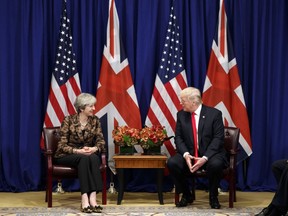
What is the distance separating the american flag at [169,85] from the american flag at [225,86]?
0.38 meters

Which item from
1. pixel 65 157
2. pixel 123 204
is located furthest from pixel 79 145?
pixel 123 204

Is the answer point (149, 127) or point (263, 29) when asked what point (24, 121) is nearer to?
point (149, 127)

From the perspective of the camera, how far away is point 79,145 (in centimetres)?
657

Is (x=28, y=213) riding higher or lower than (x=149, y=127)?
lower

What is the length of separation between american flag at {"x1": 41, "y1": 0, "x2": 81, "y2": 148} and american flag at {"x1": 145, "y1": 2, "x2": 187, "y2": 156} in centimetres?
102

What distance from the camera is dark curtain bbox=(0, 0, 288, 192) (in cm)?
737

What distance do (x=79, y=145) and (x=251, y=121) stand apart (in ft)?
7.79

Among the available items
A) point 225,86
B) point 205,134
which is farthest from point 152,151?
point 225,86

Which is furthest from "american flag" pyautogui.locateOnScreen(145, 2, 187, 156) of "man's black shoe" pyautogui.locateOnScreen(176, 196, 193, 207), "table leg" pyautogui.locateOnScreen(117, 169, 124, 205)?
"man's black shoe" pyautogui.locateOnScreen(176, 196, 193, 207)

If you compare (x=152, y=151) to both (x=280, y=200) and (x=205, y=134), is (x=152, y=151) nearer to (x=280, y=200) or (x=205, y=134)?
(x=205, y=134)

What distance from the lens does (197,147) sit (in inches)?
251

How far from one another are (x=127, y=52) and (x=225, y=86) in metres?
1.36

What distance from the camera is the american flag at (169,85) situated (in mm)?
7258

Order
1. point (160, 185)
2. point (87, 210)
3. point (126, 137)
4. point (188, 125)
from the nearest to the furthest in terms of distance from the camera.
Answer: point (87, 210)
point (188, 125)
point (160, 185)
point (126, 137)
